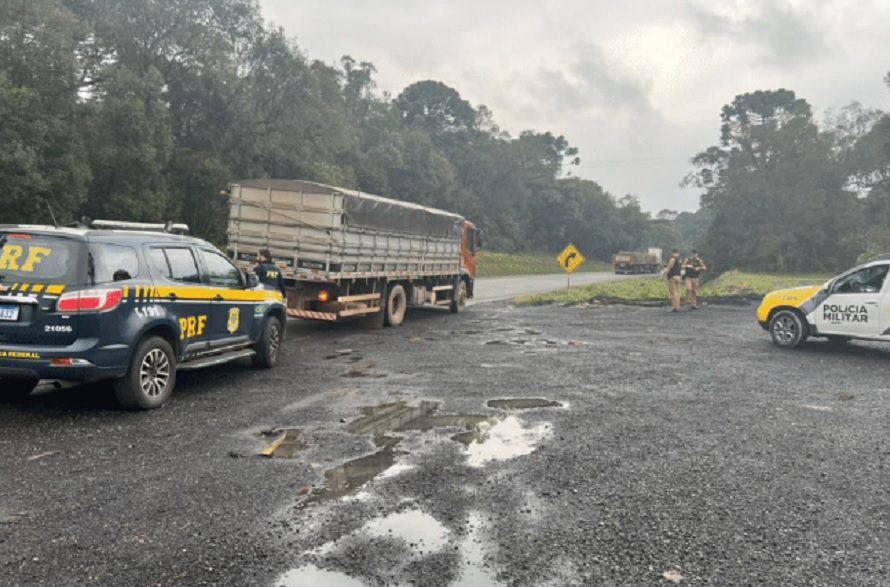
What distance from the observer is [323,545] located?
3695 millimetres

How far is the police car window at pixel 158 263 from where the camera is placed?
693cm

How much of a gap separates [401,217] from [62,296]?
9536 millimetres

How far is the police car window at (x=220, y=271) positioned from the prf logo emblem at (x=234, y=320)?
0.34 m

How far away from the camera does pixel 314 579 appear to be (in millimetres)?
3322

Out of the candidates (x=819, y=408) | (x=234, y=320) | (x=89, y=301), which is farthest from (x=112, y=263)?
(x=819, y=408)

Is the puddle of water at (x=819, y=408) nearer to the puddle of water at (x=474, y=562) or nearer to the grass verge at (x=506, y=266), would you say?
the puddle of water at (x=474, y=562)

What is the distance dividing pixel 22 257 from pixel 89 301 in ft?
2.57

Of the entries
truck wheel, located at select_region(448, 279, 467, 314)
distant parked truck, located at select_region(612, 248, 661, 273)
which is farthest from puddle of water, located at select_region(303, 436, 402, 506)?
distant parked truck, located at select_region(612, 248, 661, 273)

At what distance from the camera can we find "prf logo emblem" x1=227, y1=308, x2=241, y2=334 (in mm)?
8178

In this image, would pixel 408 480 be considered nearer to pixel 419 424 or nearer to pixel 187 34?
pixel 419 424

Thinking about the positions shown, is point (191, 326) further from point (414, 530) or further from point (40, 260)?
point (414, 530)

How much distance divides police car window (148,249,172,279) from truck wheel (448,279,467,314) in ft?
40.0

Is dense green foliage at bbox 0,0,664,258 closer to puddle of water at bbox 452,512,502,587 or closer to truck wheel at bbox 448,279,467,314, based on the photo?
truck wheel at bbox 448,279,467,314

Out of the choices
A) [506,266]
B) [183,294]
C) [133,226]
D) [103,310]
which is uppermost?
[133,226]
